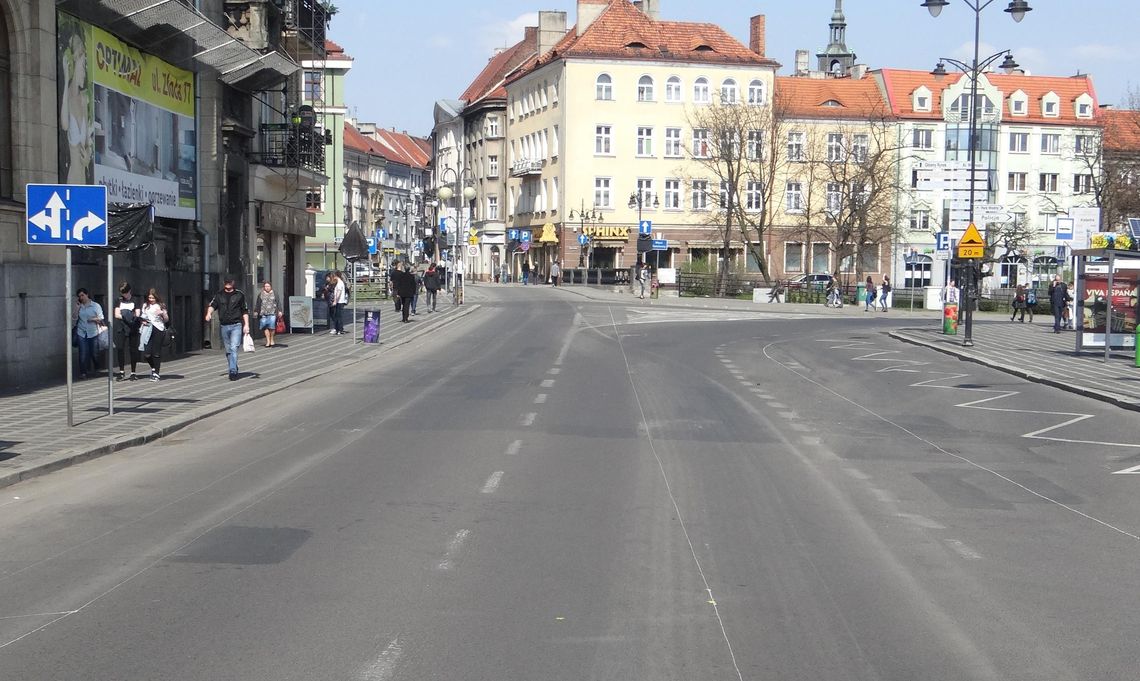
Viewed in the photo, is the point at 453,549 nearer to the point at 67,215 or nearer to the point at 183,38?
the point at 67,215

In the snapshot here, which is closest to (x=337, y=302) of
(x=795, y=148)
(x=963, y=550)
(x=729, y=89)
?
(x=963, y=550)

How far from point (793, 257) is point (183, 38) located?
221ft

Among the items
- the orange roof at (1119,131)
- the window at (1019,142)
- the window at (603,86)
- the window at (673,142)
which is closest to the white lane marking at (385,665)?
the orange roof at (1119,131)

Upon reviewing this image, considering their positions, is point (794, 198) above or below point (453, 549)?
above

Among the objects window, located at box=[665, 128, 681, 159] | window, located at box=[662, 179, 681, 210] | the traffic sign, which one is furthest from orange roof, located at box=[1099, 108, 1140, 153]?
window, located at box=[662, 179, 681, 210]

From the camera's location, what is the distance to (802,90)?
9325 centimetres

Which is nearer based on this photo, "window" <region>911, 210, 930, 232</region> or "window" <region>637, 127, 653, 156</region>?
"window" <region>637, 127, 653, 156</region>

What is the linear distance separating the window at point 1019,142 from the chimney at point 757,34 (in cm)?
2023

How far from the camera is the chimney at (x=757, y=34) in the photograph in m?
91.8

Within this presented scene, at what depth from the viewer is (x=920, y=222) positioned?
93750 mm

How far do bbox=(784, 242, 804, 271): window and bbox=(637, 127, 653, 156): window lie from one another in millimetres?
12165

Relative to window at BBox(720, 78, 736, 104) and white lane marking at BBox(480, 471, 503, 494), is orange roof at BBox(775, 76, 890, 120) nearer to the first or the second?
window at BBox(720, 78, 736, 104)

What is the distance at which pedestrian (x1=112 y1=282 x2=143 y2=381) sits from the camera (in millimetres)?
Result: 21891

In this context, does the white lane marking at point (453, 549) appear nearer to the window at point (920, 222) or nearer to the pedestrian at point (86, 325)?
the pedestrian at point (86, 325)
